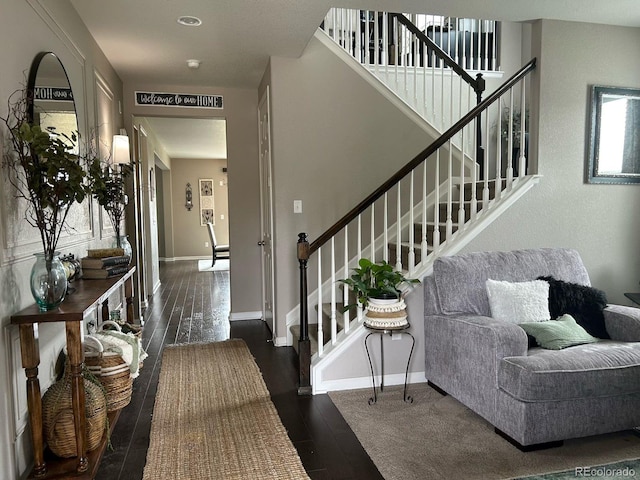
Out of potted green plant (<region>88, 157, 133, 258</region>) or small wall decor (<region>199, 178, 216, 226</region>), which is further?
small wall decor (<region>199, 178, 216, 226</region>)

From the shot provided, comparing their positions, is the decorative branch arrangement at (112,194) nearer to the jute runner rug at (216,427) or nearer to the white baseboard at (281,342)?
the jute runner rug at (216,427)

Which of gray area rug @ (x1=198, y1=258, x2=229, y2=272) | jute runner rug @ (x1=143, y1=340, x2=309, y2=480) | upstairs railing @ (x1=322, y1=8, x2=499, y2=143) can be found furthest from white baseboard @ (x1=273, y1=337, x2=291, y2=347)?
gray area rug @ (x1=198, y1=258, x2=229, y2=272)

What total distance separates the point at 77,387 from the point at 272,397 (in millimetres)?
1267

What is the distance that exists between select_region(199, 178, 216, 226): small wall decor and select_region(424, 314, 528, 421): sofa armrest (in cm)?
889

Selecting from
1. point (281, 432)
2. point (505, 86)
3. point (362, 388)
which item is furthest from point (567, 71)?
point (281, 432)

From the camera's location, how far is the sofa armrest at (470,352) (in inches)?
89.9

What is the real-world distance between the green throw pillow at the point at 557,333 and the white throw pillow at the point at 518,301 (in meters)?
0.06

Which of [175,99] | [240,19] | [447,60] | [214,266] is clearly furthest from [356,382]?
[214,266]

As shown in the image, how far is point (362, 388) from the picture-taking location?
117 inches

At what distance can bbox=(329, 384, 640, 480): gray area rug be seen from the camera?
2.03 meters

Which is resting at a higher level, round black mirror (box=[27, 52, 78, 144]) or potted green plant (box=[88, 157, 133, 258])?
round black mirror (box=[27, 52, 78, 144])

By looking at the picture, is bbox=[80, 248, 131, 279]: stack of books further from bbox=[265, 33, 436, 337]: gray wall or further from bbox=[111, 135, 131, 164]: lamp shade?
bbox=[265, 33, 436, 337]: gray wall

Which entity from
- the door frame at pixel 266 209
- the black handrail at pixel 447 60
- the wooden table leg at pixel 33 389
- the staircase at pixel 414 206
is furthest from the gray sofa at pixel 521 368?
the wooden table leg at pixel 33 389

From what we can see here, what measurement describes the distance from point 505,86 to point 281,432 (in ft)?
8.59
